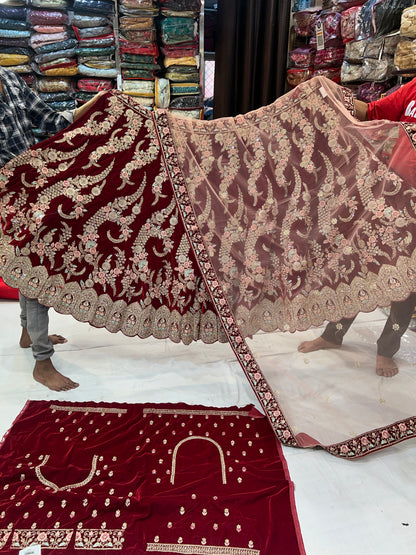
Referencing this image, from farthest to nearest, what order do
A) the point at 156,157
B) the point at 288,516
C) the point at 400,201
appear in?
the point at 156,157 → the point at 400,201 → the point at 288,516

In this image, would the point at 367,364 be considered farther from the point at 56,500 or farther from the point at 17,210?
the point at 17,210

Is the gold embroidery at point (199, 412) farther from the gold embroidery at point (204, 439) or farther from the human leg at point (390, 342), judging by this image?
the human leg at point (390, 342)

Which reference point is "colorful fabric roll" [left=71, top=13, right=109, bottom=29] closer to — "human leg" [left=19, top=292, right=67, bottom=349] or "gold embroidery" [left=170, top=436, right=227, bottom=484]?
"human leg" [left=19, top=292, right=67, bottom=349]

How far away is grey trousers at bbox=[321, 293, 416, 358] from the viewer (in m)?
1.49

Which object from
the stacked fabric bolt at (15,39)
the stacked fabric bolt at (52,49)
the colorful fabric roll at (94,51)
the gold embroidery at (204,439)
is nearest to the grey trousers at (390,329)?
the gold embroidery at (204,439)

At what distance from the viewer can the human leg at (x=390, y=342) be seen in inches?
60.5

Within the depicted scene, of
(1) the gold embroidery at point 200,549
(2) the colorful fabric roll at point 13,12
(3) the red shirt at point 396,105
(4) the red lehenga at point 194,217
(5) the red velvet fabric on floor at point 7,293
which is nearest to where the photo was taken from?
(1) the gold embroidery at point 200,549

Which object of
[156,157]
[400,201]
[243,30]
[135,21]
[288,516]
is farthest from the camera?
[243,30]

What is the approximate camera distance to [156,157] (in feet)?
5.63

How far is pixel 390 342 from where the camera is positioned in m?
1.57

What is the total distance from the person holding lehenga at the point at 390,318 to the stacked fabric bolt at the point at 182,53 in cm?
218

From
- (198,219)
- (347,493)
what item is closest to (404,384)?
(347,493)

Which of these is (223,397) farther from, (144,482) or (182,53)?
(182,53)

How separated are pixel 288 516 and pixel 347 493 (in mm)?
A: 235
